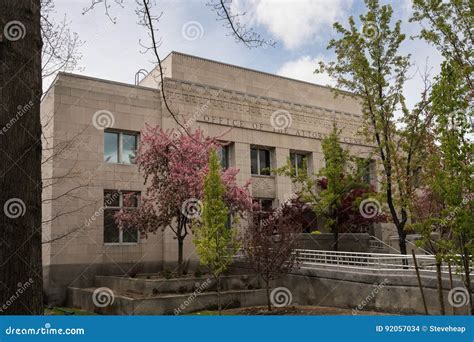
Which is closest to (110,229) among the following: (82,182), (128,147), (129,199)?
(129,199)

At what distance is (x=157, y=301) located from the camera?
49.2ft

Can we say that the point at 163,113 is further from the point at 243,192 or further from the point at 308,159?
the point at 308,159

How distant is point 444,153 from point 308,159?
18.9 meters

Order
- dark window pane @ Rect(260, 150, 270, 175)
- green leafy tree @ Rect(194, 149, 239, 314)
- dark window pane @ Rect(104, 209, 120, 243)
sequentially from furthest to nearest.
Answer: dark window pane @ Rect(260, 150, 270, 175), dark window pane @ Rect(104, 209, 120, 243), green leafy tree @ Rect(194, 149, 239, 314)

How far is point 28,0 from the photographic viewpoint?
4922 millimetres

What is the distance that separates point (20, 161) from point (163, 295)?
11.9m

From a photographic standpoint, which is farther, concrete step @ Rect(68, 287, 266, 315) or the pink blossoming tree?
the pink blossoming tree

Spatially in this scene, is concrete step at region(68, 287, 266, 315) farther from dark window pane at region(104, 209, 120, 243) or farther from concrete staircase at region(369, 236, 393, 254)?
concrete staircase at region(369, 236, 393, 254)

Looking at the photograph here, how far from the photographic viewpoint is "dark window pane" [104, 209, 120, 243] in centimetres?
2114

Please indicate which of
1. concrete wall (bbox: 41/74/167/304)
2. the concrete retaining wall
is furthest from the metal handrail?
concrete wall (bbox: 41/74/167/304)

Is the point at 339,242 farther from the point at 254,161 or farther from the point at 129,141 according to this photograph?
the point at 129,141

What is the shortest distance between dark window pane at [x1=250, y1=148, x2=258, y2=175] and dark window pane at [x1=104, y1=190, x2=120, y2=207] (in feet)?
26.2

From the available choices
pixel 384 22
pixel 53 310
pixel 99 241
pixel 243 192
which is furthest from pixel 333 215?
pixel 53 310

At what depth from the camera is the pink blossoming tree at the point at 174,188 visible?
18094 millimetres
